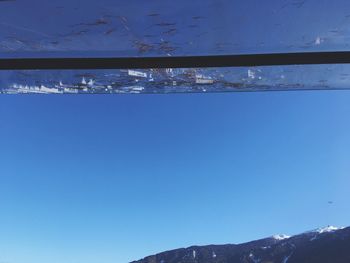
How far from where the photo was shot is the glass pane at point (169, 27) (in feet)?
8.32

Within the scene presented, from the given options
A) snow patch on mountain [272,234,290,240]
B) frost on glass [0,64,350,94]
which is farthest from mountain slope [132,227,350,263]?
frost on glass [0,64,350,94]

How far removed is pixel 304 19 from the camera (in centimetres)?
262

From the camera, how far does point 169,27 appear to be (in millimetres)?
2779

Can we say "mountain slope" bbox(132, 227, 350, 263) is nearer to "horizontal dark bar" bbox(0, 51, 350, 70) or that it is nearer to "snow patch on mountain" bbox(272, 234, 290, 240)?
"snow patch on mountain" bbox(272, 234, 290, 240)

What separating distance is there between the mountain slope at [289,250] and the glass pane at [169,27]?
141 m

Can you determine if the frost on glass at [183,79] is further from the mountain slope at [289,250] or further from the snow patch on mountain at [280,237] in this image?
the snow patch on mountain at [280,237]

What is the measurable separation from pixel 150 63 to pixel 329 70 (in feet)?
3.84

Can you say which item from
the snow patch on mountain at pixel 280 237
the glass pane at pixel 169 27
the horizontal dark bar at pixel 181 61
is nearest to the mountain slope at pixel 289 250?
the snow patch on mountain at pixel 280 237

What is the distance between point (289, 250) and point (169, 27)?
592 ft

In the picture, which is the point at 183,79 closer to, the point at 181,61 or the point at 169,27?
the point at 181,61

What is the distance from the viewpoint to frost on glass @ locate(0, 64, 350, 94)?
3.23m

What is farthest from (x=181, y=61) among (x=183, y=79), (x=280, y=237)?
(x=280, y=237)

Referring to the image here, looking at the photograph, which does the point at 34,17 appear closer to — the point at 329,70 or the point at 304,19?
the point at 304,19

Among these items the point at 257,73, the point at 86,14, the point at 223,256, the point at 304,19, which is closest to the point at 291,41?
the point at 304,19
